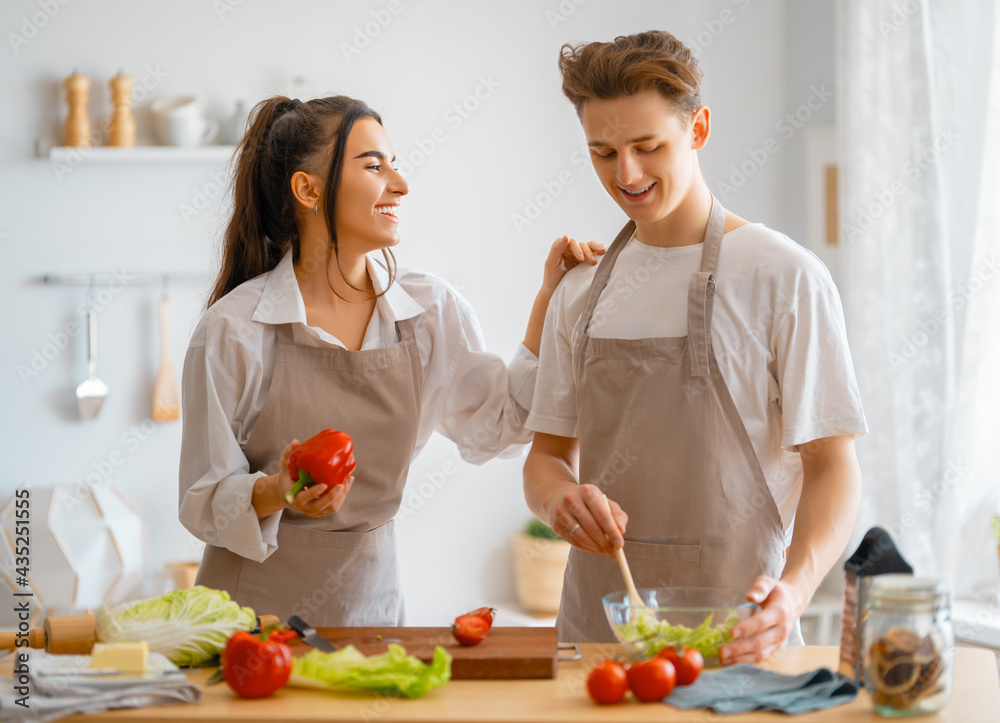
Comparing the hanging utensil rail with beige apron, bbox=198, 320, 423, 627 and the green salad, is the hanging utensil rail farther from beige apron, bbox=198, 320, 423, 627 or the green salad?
the green salad

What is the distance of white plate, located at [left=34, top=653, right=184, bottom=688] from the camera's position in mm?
1155

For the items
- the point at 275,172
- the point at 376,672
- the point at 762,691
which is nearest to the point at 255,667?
the point at 376,672

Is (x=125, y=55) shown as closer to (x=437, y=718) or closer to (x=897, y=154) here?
(x=897, y=154)

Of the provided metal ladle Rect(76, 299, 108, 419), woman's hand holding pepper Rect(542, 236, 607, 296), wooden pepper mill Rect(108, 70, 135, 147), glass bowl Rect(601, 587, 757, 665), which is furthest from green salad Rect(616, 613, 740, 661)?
wooden pepper mill Rect(108, 70, 135, 147)

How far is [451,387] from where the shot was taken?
6.35 feet

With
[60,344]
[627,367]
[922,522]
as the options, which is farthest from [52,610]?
[922,522]

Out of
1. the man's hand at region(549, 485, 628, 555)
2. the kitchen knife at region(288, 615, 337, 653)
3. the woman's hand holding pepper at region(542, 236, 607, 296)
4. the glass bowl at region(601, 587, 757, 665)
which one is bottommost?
the kitchen knife at region(288, 615, 337, 653)

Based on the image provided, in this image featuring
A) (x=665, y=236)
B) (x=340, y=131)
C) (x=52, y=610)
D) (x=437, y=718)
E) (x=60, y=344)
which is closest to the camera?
(x=437, y=718)

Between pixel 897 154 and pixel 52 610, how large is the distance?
3.12 m

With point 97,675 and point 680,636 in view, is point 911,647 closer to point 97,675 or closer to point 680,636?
point 680,636

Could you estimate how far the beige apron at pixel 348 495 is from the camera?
1.73 m

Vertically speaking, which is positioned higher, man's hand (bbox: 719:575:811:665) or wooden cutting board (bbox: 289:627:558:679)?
man's hand (bbox: 719:575:811:665)

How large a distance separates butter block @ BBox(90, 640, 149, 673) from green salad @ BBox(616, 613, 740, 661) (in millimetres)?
629

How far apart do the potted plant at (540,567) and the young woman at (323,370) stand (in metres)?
1.46
